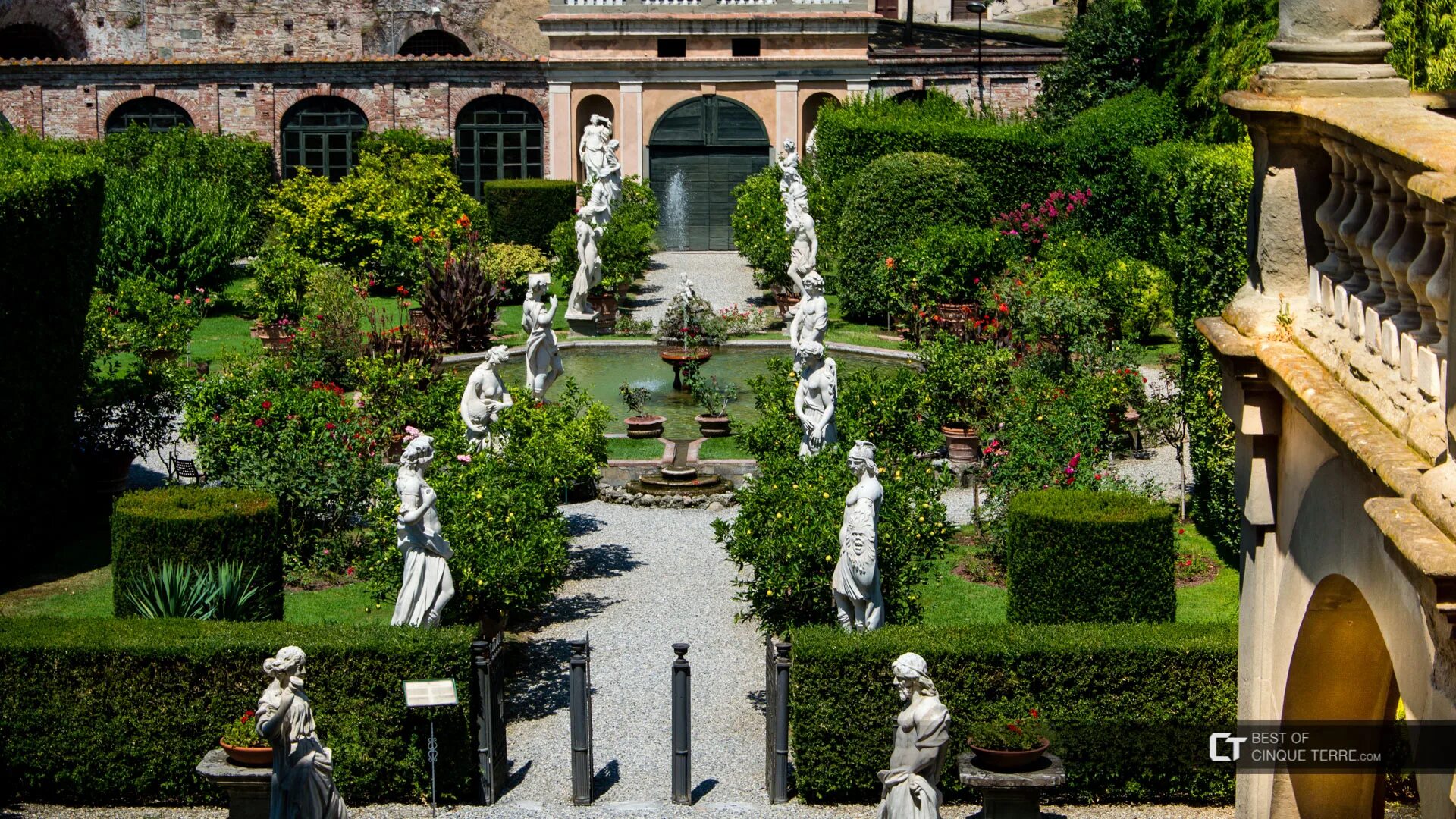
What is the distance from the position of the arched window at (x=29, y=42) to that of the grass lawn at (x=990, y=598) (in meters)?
32.2

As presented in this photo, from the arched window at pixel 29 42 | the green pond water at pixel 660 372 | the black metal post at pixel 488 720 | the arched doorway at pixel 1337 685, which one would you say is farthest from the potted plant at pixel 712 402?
the arched window at pixel 29 42

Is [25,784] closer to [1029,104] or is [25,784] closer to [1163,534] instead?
[1163,534]

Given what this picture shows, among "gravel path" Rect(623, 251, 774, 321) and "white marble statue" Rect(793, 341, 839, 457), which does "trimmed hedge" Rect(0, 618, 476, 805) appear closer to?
"white marble statue" Rect(793, 341, 839, 457)

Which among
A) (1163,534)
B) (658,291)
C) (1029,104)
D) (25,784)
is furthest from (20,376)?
(1029,104)

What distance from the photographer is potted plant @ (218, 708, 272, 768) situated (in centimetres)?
1056

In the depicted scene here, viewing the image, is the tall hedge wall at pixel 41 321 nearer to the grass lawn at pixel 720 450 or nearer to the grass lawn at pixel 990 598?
the grass lawn at pixel 720 450

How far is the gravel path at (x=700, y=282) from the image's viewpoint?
28812 mm

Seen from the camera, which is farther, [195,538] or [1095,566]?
[195,538]

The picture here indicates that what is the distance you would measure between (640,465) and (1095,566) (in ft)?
23.0

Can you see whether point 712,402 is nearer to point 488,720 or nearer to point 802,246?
point 802,246

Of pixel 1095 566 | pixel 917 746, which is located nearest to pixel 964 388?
pixel 1095 566

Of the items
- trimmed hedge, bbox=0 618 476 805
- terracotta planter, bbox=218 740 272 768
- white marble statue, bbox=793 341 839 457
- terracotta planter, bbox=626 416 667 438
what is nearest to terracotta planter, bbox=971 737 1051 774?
trimmed hedge, bbox=0 618 476 805

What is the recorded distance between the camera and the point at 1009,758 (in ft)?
34.7

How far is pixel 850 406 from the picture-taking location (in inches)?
669
